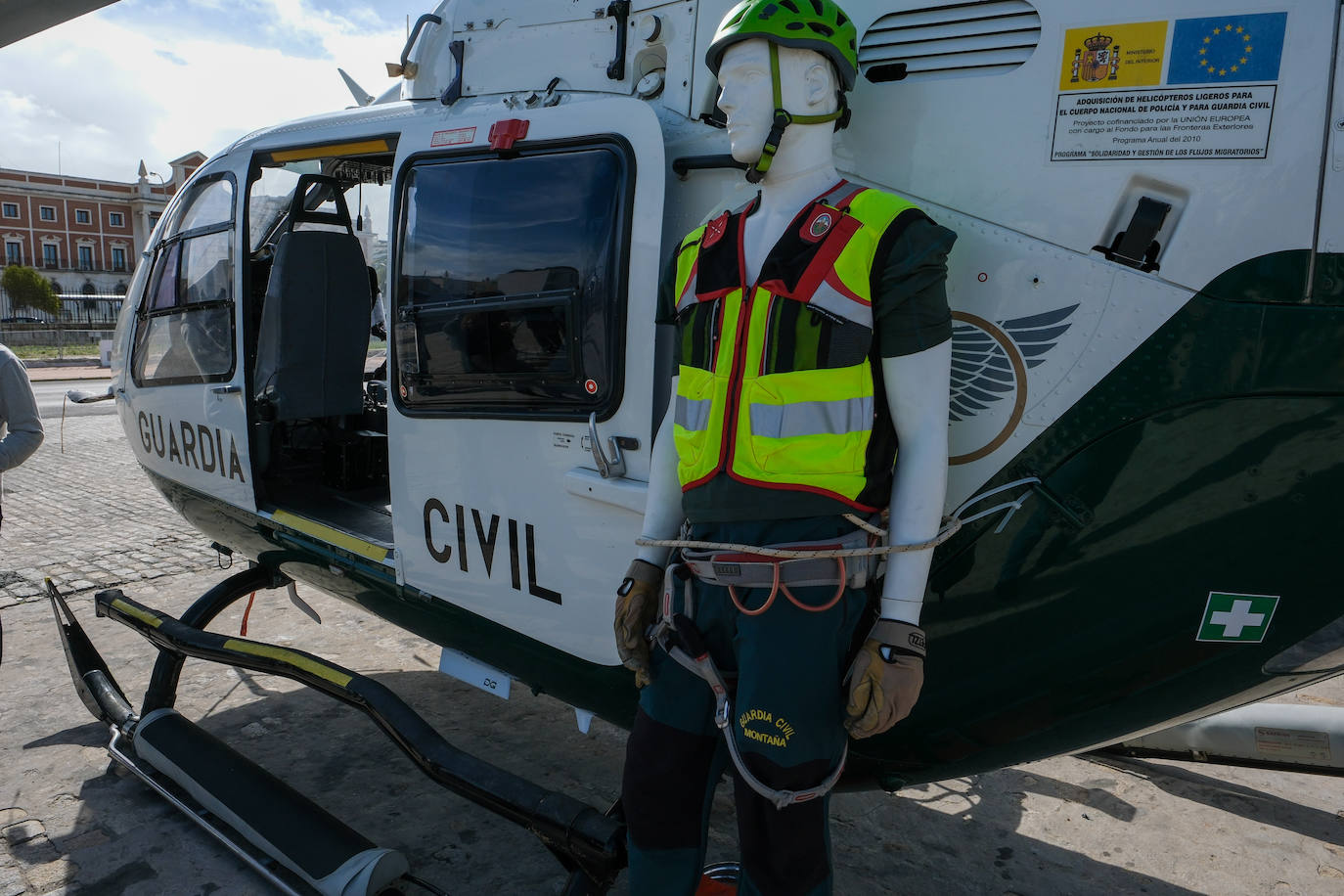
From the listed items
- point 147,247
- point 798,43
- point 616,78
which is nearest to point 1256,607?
point 798,43

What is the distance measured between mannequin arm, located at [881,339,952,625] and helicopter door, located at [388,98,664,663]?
2.50ft

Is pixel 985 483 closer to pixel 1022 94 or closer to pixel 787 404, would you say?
pixel 787 404

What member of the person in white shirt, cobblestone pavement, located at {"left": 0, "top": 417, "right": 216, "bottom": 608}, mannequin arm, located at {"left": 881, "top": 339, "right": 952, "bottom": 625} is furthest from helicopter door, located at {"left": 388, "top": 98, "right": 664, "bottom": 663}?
cobblestone pavement, located at {"left": 0, "top": 417, "right": 216, "bottom": 608}

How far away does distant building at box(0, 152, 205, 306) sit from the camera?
193ft

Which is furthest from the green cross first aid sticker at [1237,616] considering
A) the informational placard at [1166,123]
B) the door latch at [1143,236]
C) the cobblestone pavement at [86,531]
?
the cobblestone pavement at [86,531]

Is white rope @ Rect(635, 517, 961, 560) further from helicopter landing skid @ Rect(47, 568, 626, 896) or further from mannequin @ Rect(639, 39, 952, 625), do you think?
helicopter landing skid @ Rect(47, 568, 626, 896)

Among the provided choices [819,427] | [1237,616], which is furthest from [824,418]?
[1237,616]

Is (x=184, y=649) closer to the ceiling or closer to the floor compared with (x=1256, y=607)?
closer to the floor

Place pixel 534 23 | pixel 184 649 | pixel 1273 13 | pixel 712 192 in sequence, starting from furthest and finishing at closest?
1. pixel 184 649
2. pixel 534 23
3. pixel 712 192
4. pixel 1273 13

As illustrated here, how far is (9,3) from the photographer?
284 cm

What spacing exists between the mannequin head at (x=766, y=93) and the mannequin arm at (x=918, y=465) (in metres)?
0.51

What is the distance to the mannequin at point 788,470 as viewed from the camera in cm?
160

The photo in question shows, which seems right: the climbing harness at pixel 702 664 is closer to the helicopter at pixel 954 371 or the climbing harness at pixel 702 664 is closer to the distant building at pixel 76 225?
the helicopter at pixel 954 371

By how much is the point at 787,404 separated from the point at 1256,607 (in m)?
0.95
